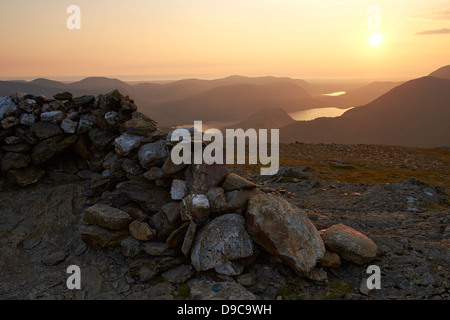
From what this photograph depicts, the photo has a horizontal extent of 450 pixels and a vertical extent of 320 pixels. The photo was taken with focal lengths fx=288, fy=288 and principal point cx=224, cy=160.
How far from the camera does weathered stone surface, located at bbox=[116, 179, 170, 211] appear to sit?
1117cm

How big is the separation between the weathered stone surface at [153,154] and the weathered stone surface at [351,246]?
6.68 meters

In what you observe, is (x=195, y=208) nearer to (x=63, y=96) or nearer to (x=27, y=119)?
(x=63, y=96)

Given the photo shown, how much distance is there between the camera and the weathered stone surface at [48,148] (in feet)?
45.5

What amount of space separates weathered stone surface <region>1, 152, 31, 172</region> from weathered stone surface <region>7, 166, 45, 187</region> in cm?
24

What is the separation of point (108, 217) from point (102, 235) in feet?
2.22

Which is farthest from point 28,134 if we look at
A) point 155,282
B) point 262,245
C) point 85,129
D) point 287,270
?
point 287,270

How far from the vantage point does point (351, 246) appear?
30.7ft

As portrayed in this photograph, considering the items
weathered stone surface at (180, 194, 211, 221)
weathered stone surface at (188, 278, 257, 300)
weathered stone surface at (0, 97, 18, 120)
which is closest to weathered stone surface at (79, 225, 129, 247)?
weathered stone surface at (180, 194, 211, 221)

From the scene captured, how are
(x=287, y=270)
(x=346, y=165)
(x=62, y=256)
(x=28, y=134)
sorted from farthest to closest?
(x=346, y=165) → (x=28, y=134) → (x=62, y=256) → (x=287, y=270)

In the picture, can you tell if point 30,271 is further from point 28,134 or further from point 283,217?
point 283,217

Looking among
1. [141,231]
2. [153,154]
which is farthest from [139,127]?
[141,231]

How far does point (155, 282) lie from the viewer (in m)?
9.16

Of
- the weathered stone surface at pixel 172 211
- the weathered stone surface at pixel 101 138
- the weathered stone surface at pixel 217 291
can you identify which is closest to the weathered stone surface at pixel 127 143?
the weathered stone surface at pixel 101 138

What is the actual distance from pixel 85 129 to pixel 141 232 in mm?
6848
